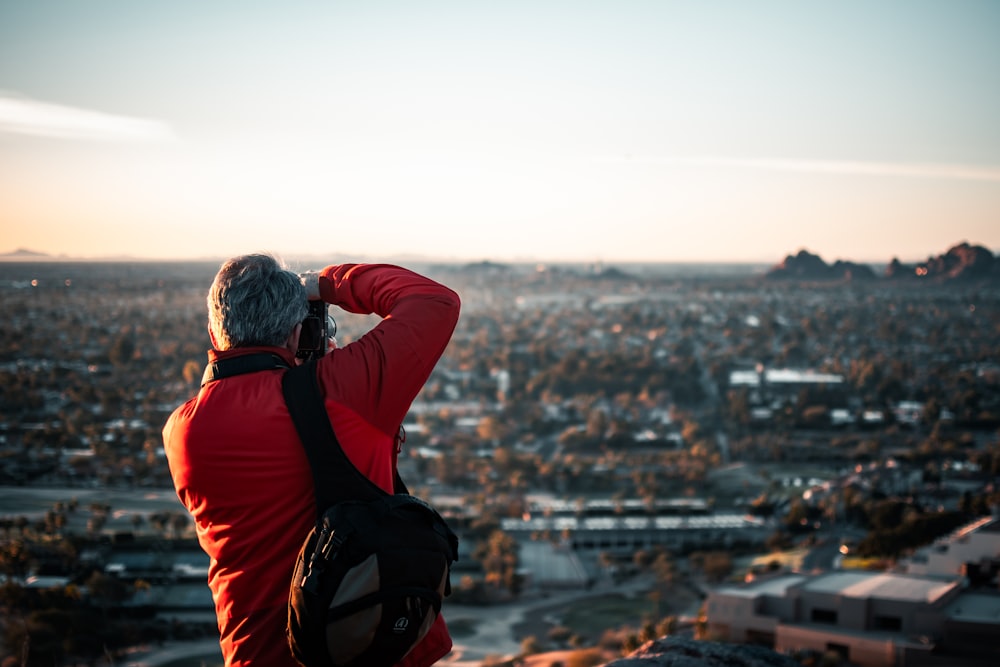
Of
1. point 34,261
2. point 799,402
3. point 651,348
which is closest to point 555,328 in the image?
point 651,348

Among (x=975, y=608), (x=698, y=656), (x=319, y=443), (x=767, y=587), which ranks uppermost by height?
(x=319, y=443)

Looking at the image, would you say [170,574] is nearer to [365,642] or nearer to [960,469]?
[365,642]

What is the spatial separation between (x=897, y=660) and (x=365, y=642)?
5941 mm

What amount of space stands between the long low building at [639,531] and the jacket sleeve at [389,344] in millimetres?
11568

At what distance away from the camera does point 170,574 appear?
822 centimetres

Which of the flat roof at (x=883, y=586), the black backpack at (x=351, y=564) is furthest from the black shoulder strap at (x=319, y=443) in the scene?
the flat roof at (x=883, y=586)

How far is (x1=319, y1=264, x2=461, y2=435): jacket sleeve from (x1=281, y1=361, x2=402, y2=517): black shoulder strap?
0.03m

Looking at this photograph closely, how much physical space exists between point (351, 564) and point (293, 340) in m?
0.32

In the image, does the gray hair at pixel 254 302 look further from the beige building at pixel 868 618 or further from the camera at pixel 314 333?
the beige building at pixel 868 618

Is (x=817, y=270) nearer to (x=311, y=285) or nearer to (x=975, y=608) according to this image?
(x=975, y=608)

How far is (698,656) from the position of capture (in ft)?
7.13

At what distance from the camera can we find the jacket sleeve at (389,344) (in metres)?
1.13

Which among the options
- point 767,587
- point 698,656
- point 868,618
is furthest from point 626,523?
point 698,656

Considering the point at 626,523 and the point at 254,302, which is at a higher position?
the point at 254,302
